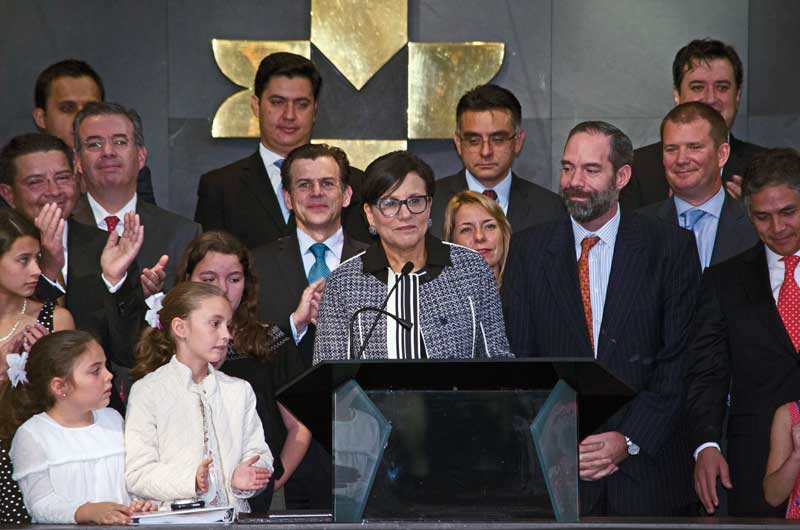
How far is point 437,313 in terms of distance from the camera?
4250 millimetres

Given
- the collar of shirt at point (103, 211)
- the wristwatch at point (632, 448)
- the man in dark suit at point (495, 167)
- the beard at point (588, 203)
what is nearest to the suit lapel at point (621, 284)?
the beard at point (588, 203)

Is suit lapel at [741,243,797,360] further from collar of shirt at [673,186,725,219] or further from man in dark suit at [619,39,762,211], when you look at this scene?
man in dark suit at [619,39,762,211]

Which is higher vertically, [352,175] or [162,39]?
[162,39]

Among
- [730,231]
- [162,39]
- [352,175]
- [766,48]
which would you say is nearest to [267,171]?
[352,175]

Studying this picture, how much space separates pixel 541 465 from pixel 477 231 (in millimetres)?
2318

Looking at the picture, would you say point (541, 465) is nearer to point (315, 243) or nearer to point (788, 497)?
point (788, 497)

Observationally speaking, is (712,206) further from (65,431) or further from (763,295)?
(65,431)

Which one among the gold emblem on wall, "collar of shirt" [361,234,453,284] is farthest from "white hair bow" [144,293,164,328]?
the gold emblem on wall

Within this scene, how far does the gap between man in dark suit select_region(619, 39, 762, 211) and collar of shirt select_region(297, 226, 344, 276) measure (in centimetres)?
139

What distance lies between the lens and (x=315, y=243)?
5.36m

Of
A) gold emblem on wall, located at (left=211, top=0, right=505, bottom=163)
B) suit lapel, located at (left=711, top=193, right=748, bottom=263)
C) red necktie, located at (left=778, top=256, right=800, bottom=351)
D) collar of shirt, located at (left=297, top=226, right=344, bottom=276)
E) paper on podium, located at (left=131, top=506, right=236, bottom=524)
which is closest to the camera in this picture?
paper on podium, located at (left=131, top=506, right=236, bottom=524)

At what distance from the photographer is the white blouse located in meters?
4.04

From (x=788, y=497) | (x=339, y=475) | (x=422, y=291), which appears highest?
(x=422, y=291)

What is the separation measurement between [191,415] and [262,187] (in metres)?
2.01
